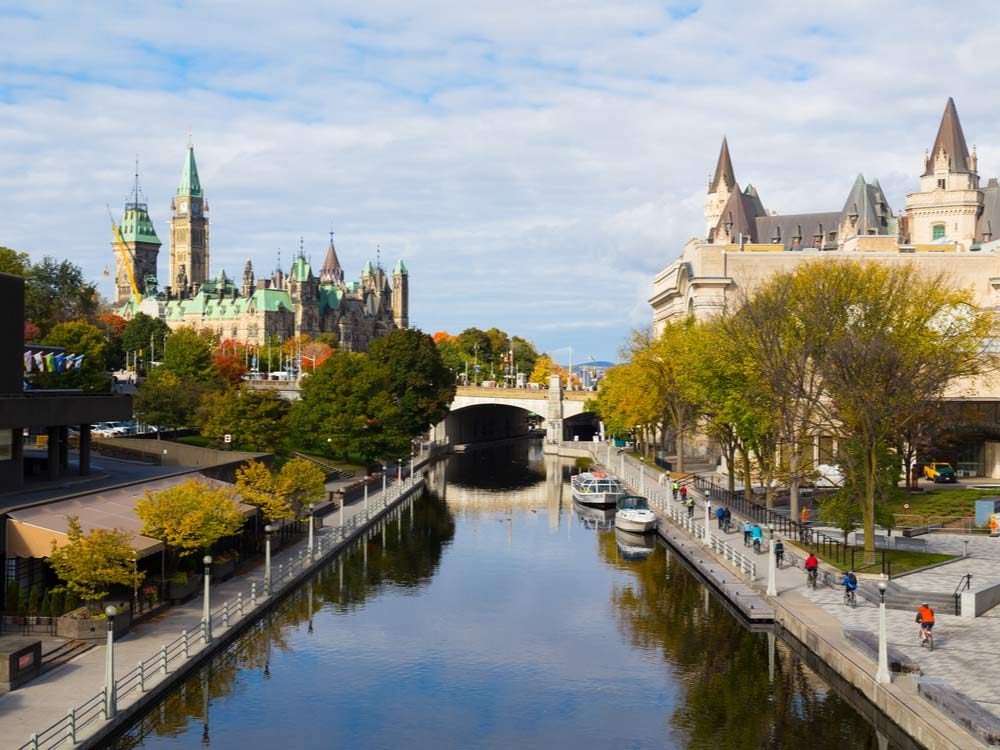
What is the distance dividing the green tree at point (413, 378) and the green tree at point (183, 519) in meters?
55.3

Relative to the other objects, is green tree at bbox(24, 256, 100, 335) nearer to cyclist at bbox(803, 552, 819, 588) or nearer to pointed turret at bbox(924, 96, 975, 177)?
cyclist at bbox(803, 552, 819, 588)

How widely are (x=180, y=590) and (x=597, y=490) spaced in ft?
128

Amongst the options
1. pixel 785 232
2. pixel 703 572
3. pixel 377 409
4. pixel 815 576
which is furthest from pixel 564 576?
pixel 785 232

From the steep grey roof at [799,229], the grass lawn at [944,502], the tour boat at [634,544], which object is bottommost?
the tour boat at [634,544]

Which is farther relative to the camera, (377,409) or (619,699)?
(377,409)

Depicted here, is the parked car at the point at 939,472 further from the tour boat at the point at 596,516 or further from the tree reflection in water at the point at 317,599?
the tree reflection in water at the point at 317,599

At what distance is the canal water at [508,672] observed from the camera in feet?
88.4

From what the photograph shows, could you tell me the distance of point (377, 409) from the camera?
83438mm

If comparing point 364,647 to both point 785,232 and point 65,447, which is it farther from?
point 785,232

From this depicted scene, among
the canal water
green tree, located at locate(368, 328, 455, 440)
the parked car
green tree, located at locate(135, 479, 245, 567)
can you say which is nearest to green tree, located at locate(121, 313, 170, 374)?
green tree, located at locate(368, 328, 455, 440)

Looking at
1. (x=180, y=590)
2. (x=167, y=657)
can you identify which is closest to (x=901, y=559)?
(x=180, y=590)

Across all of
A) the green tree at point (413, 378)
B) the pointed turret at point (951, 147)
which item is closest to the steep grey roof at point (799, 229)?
the pointed turret at point (951, 147)

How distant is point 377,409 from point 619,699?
55.2m

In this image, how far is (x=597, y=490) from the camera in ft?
236
